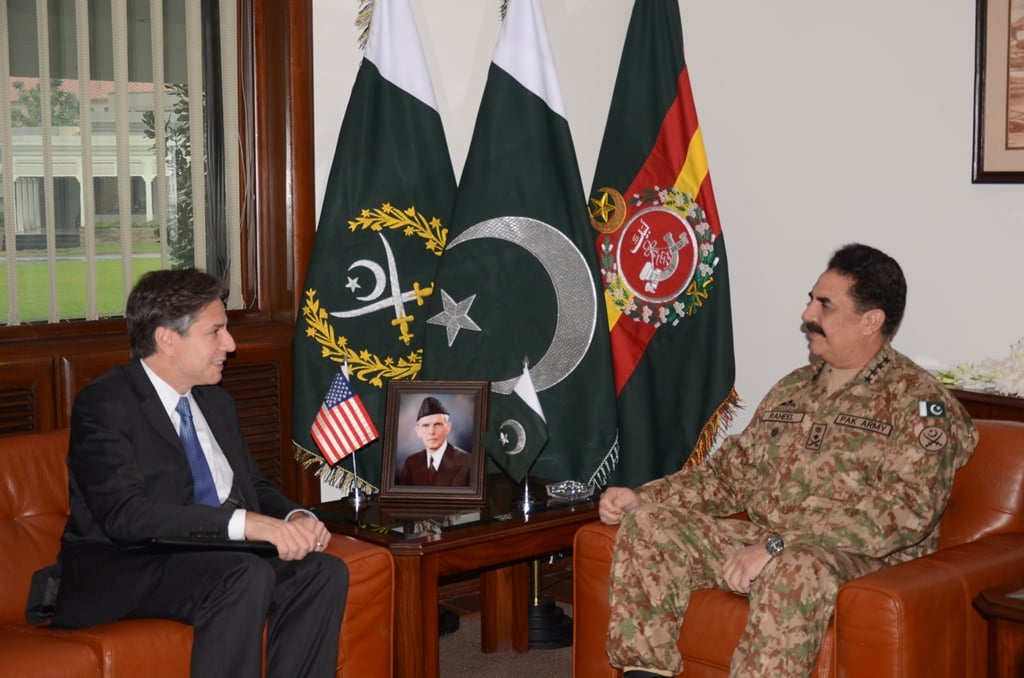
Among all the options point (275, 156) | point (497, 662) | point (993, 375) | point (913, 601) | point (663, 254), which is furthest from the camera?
point (663, 254)

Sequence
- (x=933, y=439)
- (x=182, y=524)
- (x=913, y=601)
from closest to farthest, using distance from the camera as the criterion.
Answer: (x=913, y=601) → (x=182, y=524) → (x=933, y=439)

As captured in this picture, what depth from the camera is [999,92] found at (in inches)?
Answer: 135

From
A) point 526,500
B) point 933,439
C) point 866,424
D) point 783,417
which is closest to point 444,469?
A: point 526,500

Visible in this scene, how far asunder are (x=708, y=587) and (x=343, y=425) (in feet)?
3.38

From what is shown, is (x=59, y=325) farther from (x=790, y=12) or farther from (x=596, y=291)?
(x=790, y=12)

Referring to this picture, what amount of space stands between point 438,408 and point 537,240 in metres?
0.72

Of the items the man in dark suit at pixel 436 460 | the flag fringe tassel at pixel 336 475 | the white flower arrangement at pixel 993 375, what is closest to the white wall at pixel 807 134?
the white flower arrangement at pixel 993 375

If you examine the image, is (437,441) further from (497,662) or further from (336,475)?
(497,662)

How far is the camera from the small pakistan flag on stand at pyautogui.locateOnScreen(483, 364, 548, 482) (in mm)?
3199

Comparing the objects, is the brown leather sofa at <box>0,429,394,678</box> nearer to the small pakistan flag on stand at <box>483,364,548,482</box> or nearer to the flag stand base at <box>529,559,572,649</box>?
the small pakistan flag on stand at <box>483,364,548,482</box>

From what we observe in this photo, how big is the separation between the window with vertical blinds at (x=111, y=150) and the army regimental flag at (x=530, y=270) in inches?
28.0

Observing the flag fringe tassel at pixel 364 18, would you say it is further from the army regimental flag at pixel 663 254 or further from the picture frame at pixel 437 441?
the picture frame at pixel 437 441

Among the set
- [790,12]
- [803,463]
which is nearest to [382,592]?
[803,463]

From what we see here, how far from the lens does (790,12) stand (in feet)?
13.0
